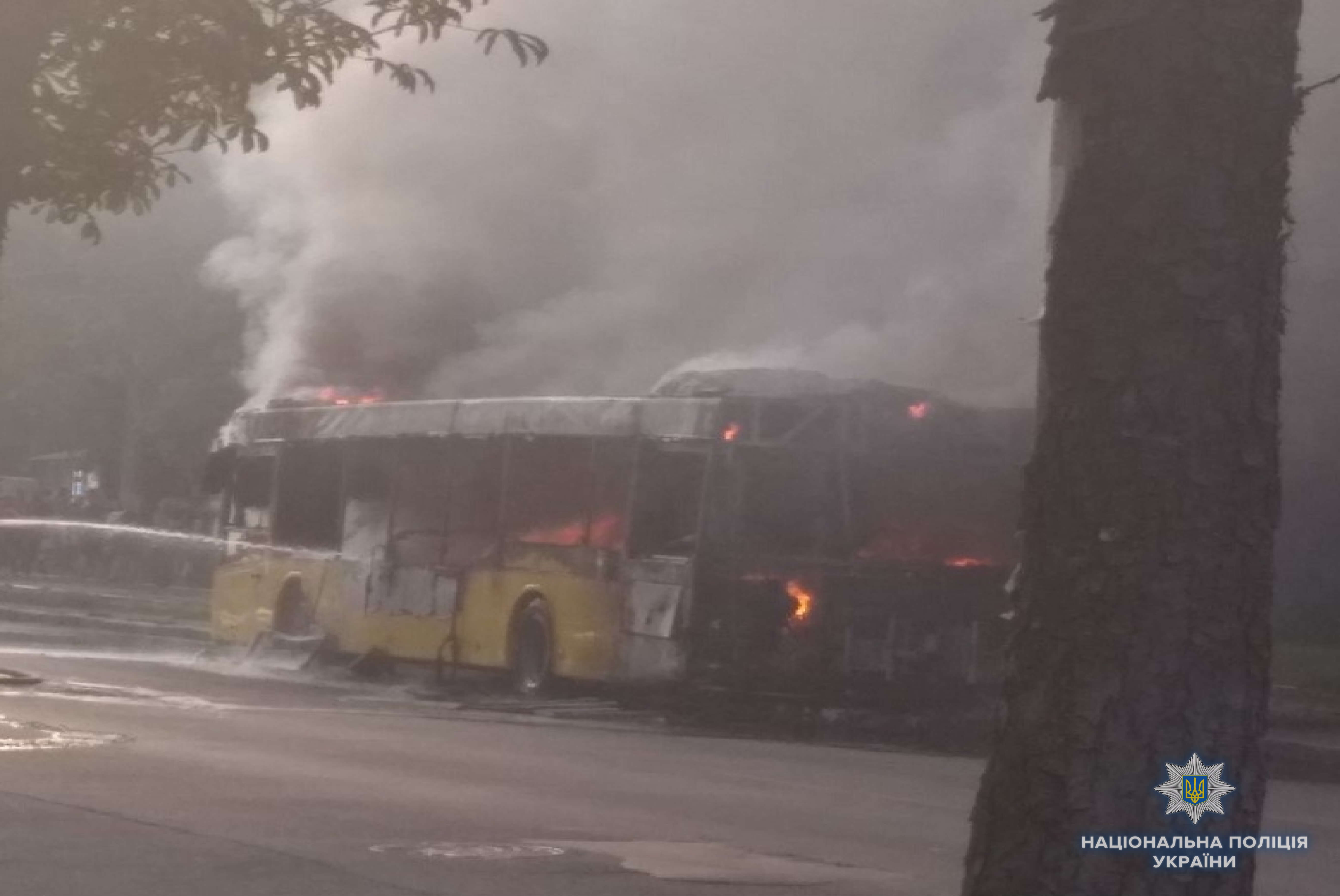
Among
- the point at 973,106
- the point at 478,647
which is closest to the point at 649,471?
the point at 478,647

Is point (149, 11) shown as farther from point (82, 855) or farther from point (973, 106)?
point (973, 106)

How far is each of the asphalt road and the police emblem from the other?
4063mm

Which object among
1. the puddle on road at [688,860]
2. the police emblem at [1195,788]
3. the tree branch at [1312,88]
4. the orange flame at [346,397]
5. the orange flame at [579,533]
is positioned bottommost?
the puddle on road at [688,860]

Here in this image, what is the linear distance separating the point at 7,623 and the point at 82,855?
2035cm

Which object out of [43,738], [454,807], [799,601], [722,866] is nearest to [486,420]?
[799,601]

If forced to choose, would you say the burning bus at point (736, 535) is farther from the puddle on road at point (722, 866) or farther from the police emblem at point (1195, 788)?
the police emblem at point (1195, 788)

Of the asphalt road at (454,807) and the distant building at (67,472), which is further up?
the distant building at (67,472)

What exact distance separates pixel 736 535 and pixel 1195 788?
491 inches

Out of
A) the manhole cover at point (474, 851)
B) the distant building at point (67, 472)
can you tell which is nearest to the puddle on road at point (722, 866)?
the manhole cover at point (474, 851)

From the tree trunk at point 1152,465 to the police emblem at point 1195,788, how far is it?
1 centimetres

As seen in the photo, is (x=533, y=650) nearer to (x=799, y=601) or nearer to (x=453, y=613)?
(x=453, y=613)

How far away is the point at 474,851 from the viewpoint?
27.5 feet

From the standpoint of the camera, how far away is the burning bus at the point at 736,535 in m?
16.1

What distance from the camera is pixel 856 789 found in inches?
470
